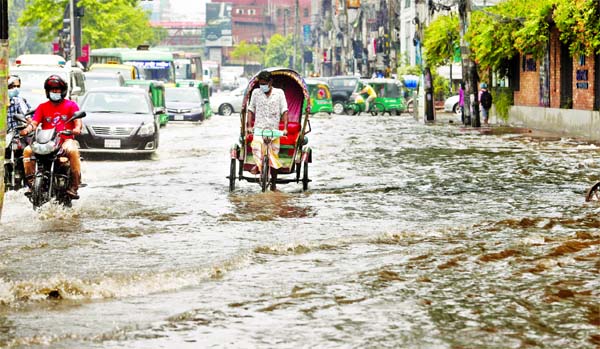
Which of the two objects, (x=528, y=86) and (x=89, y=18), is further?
(x=89, y=18)

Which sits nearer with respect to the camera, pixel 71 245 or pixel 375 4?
pixel 71 245

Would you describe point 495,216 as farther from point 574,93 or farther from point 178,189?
point 574,93

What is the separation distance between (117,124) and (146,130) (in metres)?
0.62

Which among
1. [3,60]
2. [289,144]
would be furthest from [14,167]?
[3,60]

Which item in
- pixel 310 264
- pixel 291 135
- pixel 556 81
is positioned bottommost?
pixel 310 264

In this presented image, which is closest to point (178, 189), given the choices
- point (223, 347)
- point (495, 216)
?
point (495, 216)

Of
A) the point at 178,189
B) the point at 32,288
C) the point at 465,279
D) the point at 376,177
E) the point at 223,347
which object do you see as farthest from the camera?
the point at 376,177

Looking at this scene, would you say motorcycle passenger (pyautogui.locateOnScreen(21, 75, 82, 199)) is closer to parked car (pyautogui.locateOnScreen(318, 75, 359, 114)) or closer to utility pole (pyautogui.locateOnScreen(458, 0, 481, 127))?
utility pole (pyautogui.locateOnScreen(458, 0, 481, 127))

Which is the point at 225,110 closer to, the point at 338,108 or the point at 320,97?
the point at 320,97

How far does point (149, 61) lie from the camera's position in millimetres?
60000

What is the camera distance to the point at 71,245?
12242mm

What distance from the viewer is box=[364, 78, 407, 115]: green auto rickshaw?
63094 mm

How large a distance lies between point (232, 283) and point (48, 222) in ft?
15.7

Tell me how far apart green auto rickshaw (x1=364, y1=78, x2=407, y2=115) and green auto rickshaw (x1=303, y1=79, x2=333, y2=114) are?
2.37 meters
